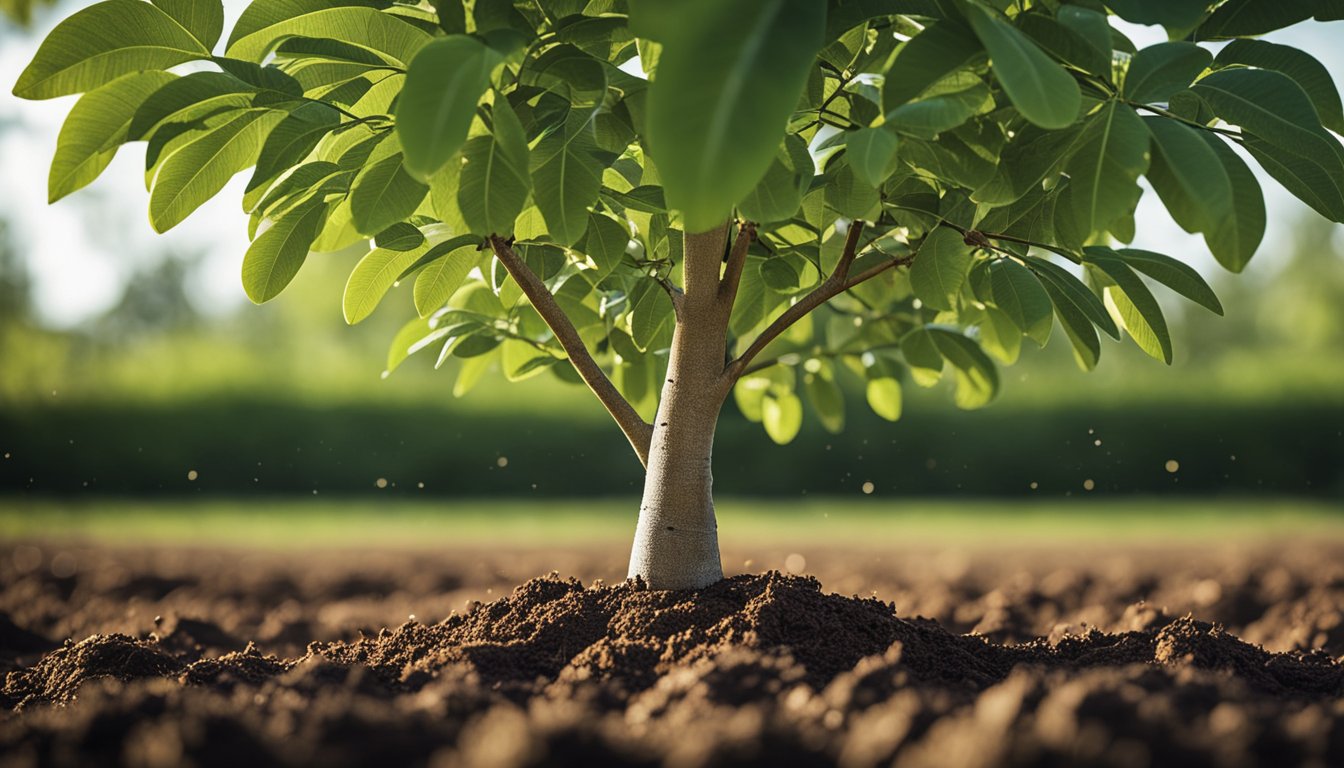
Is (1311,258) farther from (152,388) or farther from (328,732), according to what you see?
(328,732)

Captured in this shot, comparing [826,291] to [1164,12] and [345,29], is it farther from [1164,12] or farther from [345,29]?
[345,29]

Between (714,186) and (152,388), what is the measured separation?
13504 millimetres

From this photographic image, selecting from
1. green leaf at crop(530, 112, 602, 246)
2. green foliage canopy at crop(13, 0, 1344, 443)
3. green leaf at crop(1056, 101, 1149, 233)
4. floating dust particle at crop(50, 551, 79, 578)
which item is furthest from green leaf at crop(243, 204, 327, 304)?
floating dust particle at crop(50, 551, 79, 578)

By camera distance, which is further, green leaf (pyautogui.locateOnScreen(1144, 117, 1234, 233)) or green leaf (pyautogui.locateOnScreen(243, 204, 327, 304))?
green leaf (pyautogui.locateOnScreen(243, 204, 327, 304))

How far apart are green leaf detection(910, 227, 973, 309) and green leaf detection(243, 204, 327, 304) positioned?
1110 mm

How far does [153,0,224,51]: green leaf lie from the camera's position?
1.66 m

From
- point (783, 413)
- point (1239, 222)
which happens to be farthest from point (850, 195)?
point (783, 413)

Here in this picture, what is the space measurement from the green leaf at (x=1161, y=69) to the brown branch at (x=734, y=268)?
0.83 m

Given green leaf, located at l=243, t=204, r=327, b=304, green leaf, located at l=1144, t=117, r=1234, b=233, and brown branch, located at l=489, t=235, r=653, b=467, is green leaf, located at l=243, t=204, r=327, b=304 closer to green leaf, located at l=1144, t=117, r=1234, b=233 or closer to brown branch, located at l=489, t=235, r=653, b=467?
brown branch, located at l=489, t=235, r=653, b=467

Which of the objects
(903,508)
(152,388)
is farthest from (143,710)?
(152,388)

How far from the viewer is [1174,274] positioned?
1.91 m

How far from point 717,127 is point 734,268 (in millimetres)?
1071

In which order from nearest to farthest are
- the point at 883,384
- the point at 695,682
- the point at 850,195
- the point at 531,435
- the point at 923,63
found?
1. the point at 923,63
2. the point at 695,682
3. the point at 850,195
4. the point at 883,384
5. the point at 531,435

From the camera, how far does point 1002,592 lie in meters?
3.76
